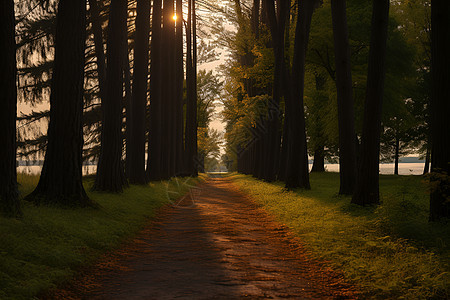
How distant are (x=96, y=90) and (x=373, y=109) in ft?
75.8

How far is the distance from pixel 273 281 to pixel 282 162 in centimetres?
2262

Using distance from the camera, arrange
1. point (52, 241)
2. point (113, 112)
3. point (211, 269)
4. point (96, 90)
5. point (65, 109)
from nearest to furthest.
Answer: point (211, 269)
point (52, 241)
point (65, 109)
point (113, 112)
point (96, 90)

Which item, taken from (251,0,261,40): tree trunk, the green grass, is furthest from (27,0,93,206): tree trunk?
(251,0,261,40): tree trunk

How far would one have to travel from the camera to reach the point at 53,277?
21.1 ft

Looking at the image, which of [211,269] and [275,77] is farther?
[275,77]

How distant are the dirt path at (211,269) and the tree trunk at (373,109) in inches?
144

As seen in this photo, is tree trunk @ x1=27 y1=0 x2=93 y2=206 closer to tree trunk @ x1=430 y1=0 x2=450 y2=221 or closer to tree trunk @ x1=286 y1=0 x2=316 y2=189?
tree trunk @ x1=430 y1=0 x2=450 y2=221

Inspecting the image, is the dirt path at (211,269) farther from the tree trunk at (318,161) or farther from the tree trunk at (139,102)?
the tree trunk at (318,161)

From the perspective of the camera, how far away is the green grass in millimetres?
6090

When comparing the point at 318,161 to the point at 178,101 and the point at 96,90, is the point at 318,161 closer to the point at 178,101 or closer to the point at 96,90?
the point at 178,101

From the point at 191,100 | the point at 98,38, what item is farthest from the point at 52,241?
the point at 191,100

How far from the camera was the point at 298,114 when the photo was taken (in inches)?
875

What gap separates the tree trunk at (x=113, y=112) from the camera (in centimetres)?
1716

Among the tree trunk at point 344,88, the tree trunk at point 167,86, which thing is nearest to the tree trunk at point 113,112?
the tree trunk at point 344,88
